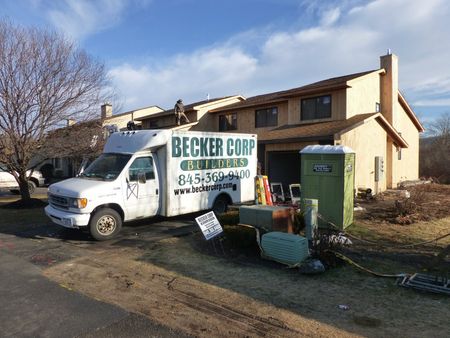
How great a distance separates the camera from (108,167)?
973 cm

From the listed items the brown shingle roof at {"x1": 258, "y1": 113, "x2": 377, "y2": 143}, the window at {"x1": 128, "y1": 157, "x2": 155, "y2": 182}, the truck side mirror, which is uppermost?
the brown shingle roof at {"x1": 258, "y1": 113, "x2": 377, "y2": 143}

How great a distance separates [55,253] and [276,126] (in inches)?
636

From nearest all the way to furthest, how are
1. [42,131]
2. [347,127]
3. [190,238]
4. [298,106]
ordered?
[190,238] < [42,131] < [347,127] < [298,106]

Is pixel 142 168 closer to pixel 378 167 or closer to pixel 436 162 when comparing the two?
pixel 378 167

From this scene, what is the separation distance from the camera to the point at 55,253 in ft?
26.0

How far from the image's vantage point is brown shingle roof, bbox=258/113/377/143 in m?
16.2

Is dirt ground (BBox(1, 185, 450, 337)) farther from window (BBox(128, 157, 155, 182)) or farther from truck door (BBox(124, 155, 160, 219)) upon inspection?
window (BBox(128, 157, 155, 182))

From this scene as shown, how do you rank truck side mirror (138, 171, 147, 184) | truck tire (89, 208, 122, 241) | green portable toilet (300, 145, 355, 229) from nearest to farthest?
truck tire (89, 208, 122, 241), green portable toilet (300, 145, 355, 229), truck side mirror (138, 171, 147, 184)

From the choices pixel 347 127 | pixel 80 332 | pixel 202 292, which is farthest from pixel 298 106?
pixel 80 332

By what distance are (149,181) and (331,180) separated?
464 centimetres

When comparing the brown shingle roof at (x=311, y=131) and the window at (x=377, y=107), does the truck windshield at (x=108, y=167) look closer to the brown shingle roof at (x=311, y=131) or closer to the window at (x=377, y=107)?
the brown shingle roof at (x=311, y=131)

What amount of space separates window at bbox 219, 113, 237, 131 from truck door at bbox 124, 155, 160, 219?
1539 centimetres

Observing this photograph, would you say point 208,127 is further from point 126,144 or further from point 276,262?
point 276,262

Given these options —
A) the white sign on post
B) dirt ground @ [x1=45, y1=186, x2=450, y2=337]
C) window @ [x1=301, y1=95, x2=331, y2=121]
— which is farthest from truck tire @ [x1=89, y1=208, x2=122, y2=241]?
window @ [x1=301, y1=95, x2=331, y2=121]
